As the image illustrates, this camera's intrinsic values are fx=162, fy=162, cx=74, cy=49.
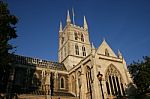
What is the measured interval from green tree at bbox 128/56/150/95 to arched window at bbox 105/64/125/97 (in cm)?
565

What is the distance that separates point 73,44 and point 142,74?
2086cm

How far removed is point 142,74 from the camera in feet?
115

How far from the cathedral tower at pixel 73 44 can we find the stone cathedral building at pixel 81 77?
2.01 m

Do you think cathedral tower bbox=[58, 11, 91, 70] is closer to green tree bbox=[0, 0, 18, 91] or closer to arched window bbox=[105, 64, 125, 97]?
arched window bbox=[105, 64, 125, 97]

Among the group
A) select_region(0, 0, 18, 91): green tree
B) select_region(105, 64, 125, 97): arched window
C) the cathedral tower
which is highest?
the cathedral tower

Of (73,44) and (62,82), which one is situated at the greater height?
(73,44)

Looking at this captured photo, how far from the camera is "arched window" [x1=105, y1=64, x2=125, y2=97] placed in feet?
98.1

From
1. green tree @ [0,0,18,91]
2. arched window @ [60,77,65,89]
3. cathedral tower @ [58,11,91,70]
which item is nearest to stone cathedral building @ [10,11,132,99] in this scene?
arched window @ [60,77,65,89]

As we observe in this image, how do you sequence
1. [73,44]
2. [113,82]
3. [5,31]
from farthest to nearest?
[73,44]
[113,82]
[5,31]

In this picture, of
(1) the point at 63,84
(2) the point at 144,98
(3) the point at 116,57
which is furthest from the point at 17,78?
(2) the point at 144,98

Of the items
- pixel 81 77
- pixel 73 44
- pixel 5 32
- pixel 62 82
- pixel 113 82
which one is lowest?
pixel 113 82

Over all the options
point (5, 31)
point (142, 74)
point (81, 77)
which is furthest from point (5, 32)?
point (142, 74)

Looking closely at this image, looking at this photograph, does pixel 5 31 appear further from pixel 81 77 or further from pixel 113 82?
pixel 113 82

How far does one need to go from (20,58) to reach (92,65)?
59.7 ft
